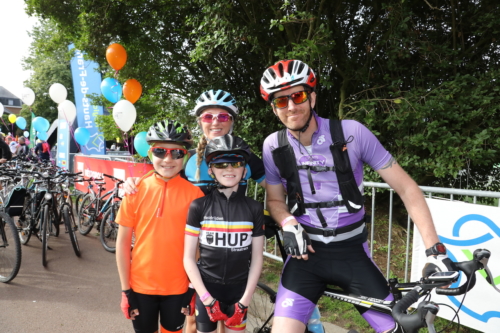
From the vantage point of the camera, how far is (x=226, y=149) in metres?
2.21

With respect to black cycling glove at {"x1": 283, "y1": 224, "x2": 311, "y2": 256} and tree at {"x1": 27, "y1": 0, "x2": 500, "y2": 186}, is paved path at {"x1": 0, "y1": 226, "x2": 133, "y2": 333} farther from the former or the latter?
tree at {"x1": 27, "y1": 0, "x2": 500, "y2": 186}

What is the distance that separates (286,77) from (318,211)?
0.94m

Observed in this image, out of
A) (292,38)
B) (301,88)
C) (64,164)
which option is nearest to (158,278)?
(301,88)

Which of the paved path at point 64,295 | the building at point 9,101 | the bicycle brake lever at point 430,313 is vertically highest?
the building at point 9,101

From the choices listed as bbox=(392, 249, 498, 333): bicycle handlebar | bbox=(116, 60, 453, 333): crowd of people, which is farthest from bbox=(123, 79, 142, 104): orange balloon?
bbox=(392, 249, 498, 333): bicycle handlebar

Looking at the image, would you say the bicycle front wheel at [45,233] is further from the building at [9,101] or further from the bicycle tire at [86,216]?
the building at [9,101]

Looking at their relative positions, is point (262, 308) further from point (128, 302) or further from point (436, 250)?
point (436, 250)

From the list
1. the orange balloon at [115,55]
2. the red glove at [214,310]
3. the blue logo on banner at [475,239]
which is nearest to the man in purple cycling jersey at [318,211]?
the red glove at [214,310]

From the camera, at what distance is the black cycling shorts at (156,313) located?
7.66 ft

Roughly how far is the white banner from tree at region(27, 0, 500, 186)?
2.26 metres

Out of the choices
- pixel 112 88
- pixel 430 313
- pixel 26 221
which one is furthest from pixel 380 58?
pixel 112 88

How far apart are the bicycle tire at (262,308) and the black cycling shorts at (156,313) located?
0.67m

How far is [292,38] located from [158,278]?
5541 millimetres

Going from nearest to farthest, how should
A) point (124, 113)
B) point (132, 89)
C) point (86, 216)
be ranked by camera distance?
point (86, 216) → point (132, 89) → point (124, 113)
